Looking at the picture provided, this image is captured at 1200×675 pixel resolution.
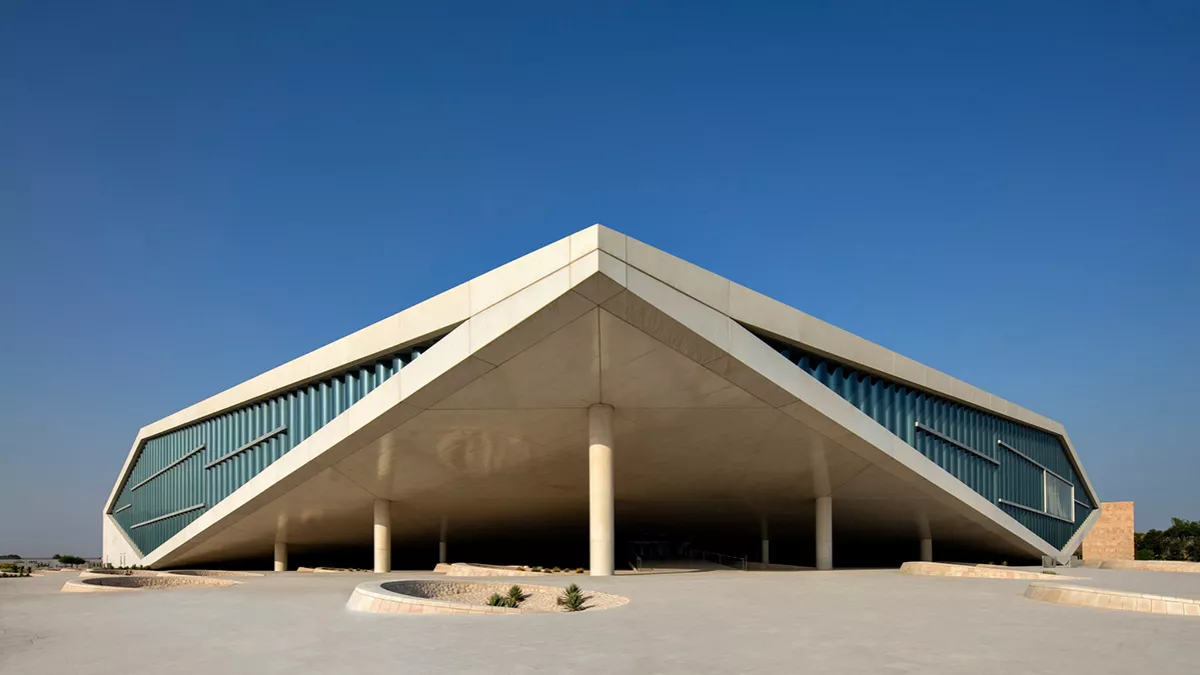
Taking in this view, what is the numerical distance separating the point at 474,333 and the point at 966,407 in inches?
755

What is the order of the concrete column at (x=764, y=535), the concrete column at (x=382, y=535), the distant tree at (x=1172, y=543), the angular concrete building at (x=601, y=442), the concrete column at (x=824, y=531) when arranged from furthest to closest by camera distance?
the distant tree at (x=1172, y=543) < the concrete column at (x=764, y=535) < the concrete column at (x=382, y=535) < the concrete column at (x=824, y=531) < the angular concrete building at (x=601, y=442)

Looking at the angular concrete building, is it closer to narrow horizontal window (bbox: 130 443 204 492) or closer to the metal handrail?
narrow horizontal window (bbox: 130 443 204 492)

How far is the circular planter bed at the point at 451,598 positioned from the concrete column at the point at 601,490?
513 centimetres

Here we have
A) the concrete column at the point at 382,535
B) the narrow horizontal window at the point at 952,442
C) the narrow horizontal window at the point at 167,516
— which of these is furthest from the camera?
the narrow horizontal window at the point at 167,516

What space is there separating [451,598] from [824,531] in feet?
54.0

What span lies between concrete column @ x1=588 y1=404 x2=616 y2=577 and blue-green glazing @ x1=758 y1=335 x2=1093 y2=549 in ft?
15.9

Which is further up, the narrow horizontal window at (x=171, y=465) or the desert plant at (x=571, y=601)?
the narrow horizontal window at (x=171, y=465)

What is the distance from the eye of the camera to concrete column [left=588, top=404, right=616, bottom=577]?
22.8 metres

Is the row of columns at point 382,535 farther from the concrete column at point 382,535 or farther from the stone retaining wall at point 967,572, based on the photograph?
the stone retaining wall at point 967,572

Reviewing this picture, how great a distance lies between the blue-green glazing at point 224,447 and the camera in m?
27.2

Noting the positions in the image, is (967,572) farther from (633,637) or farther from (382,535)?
(382,535)

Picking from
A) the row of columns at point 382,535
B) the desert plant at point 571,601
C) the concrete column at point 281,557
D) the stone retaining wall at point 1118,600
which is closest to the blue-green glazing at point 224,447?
the concrete column at point 281,557

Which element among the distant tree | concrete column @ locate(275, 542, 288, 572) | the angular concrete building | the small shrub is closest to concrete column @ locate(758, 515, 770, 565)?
the angular concrete building

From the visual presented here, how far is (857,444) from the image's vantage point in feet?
84.1
